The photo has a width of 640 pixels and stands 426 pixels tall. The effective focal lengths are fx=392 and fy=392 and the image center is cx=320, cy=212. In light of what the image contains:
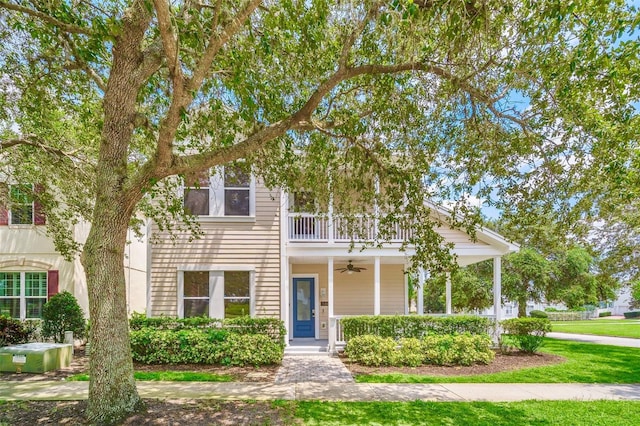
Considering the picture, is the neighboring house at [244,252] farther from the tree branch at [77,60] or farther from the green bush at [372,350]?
the tree branch at [77,60]

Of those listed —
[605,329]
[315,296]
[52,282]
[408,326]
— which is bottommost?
[605,329]

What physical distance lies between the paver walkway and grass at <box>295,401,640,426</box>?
1.82 meters

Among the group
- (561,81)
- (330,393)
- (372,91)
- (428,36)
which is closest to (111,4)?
(372,91)

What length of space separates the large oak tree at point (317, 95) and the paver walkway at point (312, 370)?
3.39 m

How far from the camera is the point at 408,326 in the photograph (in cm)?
1118

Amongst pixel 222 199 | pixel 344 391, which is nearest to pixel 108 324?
pixel 344 391

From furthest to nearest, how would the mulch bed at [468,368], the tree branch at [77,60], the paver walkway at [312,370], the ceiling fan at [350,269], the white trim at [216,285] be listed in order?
1. the ceiling fan at [350,269]
2. the white trim at [216,285]
3. the mulch bed at [468,368]
4. the paver walkway at [312,370]
5. the tree branch at [77,60]

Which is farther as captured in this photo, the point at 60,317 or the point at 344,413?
the point at 60,317

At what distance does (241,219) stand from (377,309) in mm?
4969

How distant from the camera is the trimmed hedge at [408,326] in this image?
11.1m

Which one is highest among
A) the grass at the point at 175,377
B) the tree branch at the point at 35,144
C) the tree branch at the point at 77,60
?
the tree branch at the point at 77,60

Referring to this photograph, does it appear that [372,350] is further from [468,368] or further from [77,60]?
[77,60]

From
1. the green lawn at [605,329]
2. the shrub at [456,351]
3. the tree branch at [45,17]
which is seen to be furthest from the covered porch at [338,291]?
the green lawn at [605,329]

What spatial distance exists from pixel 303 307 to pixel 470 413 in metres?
8.49
